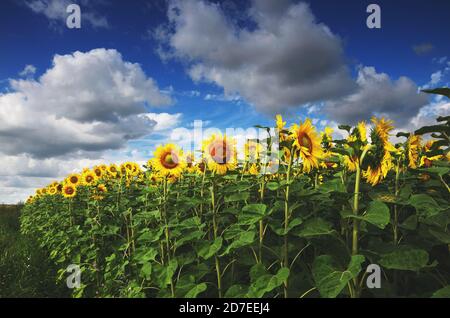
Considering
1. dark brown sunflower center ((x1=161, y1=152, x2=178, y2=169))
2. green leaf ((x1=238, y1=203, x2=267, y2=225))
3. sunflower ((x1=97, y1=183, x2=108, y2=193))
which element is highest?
dark brown sunflower center ((x1=161, y1=152, x2=178, y2=169))

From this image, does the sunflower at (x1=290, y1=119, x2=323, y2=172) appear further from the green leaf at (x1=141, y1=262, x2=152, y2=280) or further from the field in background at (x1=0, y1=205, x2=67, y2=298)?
the field in background at (x1=0, y1=205, x2=67, y2=298)

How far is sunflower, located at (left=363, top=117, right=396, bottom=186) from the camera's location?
2.81 meters

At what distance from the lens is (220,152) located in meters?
4.18

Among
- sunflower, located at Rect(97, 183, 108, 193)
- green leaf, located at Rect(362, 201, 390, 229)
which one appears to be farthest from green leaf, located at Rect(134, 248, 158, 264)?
sunflower, located at Rect(97, 183, 108, 193)

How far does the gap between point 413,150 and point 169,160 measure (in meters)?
2.73

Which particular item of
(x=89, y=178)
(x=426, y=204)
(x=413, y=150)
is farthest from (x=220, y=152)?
(x=89, y=178)

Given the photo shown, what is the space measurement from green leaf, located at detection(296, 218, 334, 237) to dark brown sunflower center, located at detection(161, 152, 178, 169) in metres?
2.21

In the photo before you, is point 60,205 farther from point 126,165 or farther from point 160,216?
point 160,216

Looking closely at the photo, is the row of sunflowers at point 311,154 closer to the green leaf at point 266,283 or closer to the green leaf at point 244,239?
the green leaf at point 244,239

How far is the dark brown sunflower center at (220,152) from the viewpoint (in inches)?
163

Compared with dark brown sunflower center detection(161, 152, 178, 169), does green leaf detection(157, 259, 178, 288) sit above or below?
below

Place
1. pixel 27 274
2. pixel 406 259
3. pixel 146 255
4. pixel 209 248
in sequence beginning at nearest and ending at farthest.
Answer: pixel 406 259 → pixel 209 248 → pixel 146 255 → pixel 27 274

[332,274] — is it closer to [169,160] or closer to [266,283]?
[266,283]
